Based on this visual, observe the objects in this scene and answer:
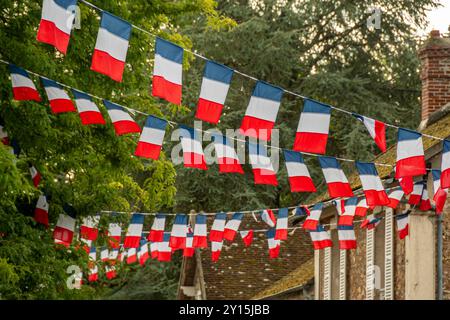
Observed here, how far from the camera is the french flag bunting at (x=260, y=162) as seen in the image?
18391 millimetres

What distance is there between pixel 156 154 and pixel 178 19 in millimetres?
4367

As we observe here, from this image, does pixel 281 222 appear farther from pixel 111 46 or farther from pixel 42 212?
pixel 111 46

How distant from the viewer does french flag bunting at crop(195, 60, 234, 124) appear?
651 inches

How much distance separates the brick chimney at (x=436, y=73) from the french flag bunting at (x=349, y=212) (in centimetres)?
316

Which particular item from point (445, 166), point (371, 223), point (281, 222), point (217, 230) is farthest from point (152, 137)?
point (217, 230)

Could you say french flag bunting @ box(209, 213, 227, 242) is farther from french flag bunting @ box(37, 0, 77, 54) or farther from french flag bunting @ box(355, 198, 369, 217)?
french flag bunting @ box(37, 0, 77, 54)

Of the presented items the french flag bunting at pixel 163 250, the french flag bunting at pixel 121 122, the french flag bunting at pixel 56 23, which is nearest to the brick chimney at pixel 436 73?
the french flag bunting at pixel 163 250

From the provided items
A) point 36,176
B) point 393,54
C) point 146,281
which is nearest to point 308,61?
point 393,54

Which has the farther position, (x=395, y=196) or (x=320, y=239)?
(x=320, y=239)

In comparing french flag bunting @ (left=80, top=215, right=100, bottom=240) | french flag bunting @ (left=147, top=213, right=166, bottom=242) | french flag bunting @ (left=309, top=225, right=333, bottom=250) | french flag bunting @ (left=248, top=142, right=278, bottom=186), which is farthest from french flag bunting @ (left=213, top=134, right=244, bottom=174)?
french flag bunting @ (left=147, top=213, right=166, bottom=242)

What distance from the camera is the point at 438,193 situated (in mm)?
19828

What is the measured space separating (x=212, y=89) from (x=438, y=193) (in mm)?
4724

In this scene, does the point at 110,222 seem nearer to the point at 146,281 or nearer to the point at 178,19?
the point at 178,19

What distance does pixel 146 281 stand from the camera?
4472 centimetres
